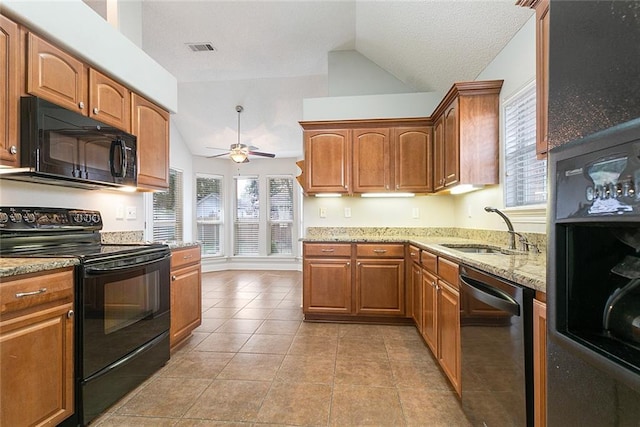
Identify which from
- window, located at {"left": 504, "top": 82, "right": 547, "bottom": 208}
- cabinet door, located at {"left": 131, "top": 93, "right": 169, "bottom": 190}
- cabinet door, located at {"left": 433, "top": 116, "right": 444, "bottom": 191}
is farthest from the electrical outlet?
window, located at {"left": 504, "top": 82, "right": 547, "bottom": 208}

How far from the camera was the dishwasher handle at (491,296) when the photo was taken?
1160mm

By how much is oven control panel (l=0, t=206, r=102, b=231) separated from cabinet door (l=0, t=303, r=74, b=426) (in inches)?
23.6

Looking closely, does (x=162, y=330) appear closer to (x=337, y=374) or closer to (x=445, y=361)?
(x=337, y=374)

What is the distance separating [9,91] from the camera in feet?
5.24

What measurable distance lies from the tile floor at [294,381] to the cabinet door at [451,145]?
156 centimetres

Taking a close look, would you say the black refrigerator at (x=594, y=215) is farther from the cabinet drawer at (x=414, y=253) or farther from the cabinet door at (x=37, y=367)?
the cabinet drawer at (x=414, y=253)

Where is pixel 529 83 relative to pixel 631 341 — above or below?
above

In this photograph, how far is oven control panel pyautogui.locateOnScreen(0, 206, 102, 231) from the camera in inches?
65.9

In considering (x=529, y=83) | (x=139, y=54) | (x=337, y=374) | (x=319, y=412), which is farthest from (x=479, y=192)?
(x=139, y=54)

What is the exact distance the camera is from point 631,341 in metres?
0.61

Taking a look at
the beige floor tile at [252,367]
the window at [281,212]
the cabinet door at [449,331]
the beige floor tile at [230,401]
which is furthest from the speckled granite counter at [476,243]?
the window at [281,212]

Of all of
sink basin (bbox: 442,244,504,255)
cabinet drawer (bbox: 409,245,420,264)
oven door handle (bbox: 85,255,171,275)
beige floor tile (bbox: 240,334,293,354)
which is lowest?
beige floor tile (bbox: 240,334,293,354)

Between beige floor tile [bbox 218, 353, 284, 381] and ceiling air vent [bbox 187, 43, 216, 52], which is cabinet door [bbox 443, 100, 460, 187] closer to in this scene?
beige floor tile [bbox 218, 353, 284, 381]

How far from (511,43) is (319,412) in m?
3.00
